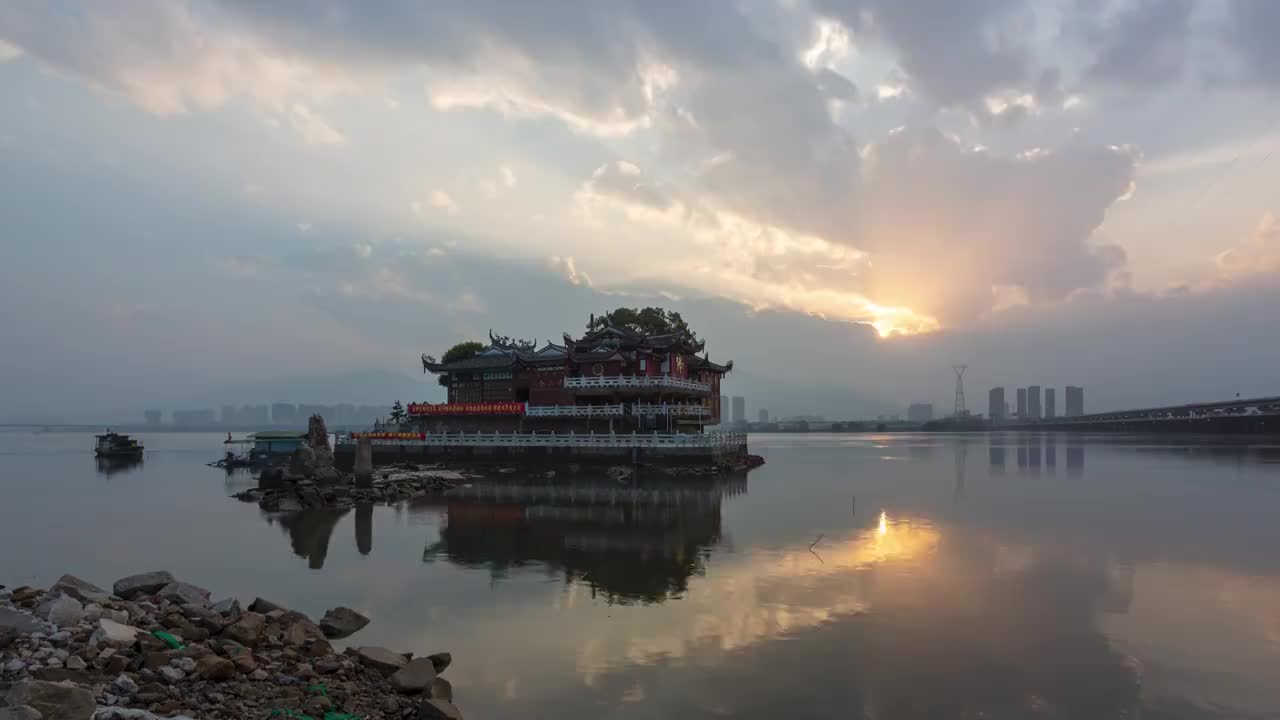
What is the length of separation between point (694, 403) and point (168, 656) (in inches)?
2007

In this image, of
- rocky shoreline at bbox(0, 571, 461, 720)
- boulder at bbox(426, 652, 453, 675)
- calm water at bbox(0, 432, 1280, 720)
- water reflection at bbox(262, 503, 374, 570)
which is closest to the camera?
rocky shoreline at bbox(0, 571, 461, 720)

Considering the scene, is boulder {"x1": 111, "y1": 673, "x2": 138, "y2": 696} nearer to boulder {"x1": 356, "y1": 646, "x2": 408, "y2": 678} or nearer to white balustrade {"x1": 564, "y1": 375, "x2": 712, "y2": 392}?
boulder {"x1": 356, "y1": 646, "x2": 408, "y2": 678}

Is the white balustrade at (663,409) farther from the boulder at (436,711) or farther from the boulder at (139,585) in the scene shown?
the boulder at (436,711)

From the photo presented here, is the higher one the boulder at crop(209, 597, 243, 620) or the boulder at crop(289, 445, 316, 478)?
the boulder at crop(289, 445, 316, 478)

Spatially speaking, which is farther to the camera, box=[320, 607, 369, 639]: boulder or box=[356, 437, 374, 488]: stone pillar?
box=[356, 437, 374, 488]: stone pillar

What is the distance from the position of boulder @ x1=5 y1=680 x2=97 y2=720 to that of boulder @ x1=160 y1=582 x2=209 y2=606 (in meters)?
6.62

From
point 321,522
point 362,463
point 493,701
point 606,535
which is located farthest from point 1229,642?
point 362,463

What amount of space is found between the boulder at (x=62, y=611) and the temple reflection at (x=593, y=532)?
10339mm

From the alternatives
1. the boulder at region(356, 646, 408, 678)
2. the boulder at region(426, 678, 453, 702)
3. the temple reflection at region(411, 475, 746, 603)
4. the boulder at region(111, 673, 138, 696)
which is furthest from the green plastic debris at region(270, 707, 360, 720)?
the temple reflection at region(411, 475, 746, 603)

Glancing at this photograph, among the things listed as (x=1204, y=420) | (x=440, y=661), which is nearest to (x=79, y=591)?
(x=440, y=661)

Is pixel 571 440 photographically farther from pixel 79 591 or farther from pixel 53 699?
pixel 53 699

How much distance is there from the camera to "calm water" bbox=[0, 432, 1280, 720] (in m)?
11.8

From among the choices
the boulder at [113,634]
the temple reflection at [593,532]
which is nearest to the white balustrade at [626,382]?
the temple reflection at [593,532]

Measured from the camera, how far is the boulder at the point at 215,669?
10062 millimetres
